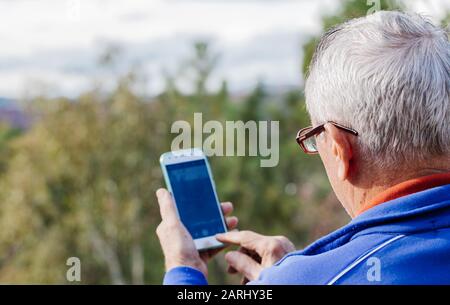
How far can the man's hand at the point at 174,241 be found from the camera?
161cm

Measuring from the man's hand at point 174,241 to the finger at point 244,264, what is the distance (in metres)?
0.08

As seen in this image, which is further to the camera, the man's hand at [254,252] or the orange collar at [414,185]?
the man's hand at [254,252]

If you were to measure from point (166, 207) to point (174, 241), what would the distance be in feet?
0.47

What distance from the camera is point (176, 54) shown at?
75.5ft

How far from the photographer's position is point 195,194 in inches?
78.0

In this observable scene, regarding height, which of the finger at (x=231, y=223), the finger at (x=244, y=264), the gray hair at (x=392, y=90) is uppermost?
the gray hair at (x=392, y=90)

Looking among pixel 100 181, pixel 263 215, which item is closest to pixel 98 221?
pixel 100 181

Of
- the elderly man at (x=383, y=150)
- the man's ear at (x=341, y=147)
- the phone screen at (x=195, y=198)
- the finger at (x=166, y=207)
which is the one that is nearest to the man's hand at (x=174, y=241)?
the finger at (x=166, y=207)

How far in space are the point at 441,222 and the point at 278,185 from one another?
23.1m

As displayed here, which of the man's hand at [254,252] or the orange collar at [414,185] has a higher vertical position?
the orange collar at [414,185]
